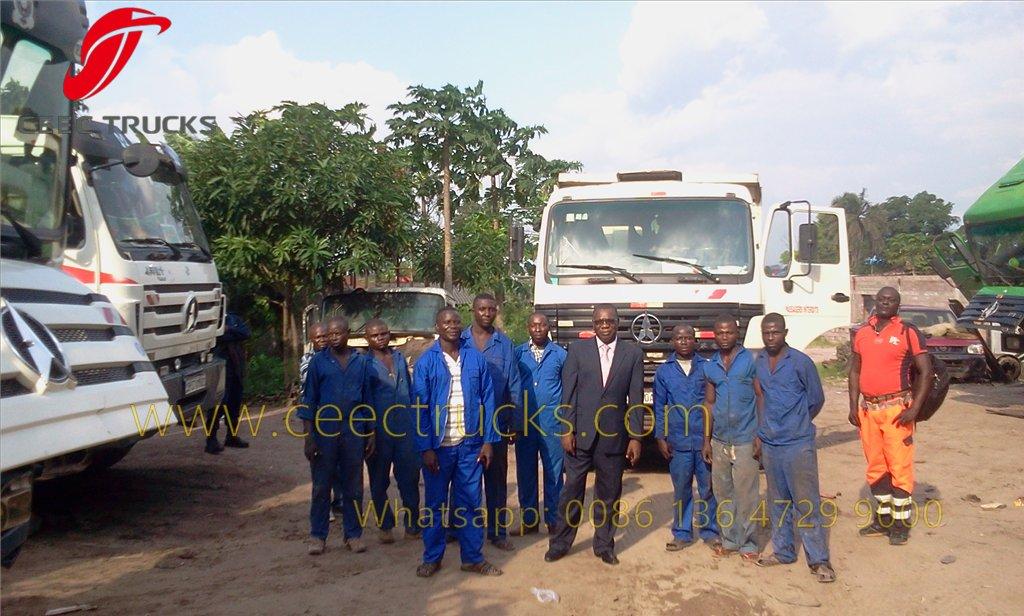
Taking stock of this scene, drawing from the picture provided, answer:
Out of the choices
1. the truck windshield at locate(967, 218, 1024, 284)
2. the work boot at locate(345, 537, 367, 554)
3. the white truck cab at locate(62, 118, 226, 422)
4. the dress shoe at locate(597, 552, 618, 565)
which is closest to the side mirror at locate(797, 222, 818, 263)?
the dress shoe at locate(597, 552, 618, 565)

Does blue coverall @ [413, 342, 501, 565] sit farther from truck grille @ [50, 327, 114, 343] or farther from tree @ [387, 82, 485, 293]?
tree @ [387, 82, 485, 293]

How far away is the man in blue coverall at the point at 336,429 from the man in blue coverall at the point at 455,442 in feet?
2.18

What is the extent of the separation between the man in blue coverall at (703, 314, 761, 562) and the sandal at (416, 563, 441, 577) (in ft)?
6.28

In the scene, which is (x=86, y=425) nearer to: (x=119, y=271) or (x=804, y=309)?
(x=119, y=271)

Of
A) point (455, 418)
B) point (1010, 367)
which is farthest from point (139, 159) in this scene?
point (1010, 367)

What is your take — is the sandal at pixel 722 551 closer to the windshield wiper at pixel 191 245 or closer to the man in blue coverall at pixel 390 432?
the man in blue coverall at pixel 390 432

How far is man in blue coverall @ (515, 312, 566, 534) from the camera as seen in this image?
5.91m

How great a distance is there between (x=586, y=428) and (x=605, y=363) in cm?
45

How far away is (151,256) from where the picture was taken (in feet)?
22.3

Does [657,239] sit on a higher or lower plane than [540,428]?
higher

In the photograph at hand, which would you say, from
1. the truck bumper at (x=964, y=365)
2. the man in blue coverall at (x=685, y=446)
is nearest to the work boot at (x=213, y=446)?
the man in blue coverall at (x=685, y=446)

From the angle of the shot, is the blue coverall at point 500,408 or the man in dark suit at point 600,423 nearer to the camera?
the man in dark suit at point 600,423

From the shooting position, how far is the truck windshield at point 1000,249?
456 inches

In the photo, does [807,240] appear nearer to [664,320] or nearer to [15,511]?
[664,320]
